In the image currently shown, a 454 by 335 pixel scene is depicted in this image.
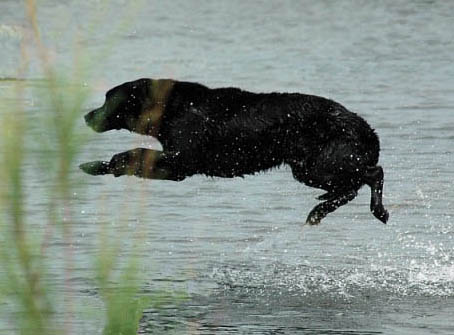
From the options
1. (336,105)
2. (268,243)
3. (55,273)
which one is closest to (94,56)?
(55,273)

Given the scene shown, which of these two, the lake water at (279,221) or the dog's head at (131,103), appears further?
the dog's head at (131,103)

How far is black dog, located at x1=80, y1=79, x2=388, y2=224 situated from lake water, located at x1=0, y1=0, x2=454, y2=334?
1.56 ft

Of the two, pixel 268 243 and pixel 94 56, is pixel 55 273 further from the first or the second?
pixel 94 56

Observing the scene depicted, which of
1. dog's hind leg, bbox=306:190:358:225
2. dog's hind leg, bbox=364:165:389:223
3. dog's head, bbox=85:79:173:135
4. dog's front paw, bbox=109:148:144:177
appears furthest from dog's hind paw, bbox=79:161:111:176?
dog's hind leg, bbox=364:165:389:223

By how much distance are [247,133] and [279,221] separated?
1.54m

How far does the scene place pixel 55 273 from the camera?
672 centimetres

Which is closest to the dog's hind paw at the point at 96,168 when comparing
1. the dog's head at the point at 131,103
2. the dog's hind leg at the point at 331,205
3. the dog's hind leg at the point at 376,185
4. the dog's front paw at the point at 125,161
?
the dog's front paw at the point at 125,161

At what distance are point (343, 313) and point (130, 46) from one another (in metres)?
14.0

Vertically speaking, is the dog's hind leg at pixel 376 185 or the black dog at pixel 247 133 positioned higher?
the black dog at pixel 247 133

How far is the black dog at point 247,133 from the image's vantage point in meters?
7.20

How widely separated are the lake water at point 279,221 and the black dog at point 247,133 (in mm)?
476

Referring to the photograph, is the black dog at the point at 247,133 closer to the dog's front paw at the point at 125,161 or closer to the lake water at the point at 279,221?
the dog's front paw at the point at 125,161

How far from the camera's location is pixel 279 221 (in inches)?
342

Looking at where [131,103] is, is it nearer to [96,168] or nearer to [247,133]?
[96,168]
